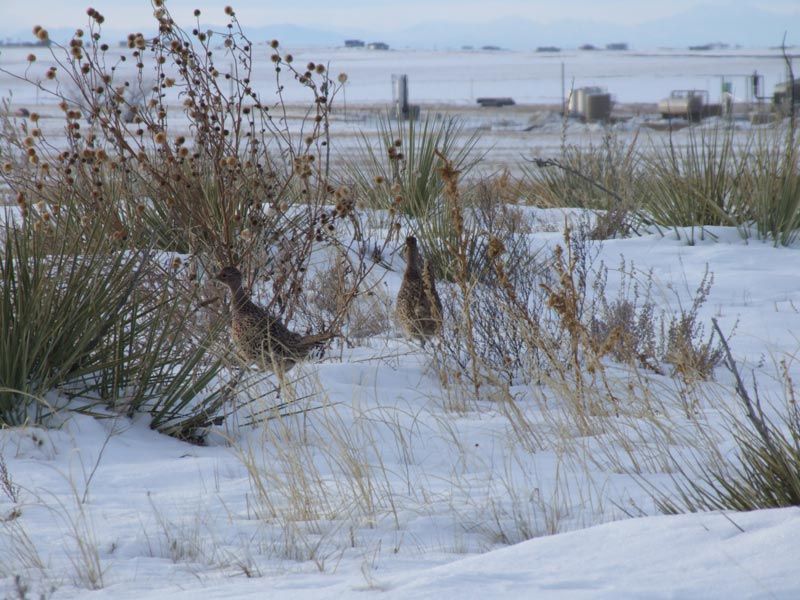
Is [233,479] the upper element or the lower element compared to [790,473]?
Result: lower

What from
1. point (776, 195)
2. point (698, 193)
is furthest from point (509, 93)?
point (776, 195)

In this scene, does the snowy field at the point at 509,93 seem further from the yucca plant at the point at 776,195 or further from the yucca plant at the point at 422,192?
the yucca plant at the point at 776,195

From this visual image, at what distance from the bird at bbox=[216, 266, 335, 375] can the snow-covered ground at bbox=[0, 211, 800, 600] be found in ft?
0.96

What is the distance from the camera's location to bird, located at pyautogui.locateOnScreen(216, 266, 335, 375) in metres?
4.25

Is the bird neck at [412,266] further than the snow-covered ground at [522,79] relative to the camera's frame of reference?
No

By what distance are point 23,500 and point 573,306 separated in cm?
207

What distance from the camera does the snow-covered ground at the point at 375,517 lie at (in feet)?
6.78

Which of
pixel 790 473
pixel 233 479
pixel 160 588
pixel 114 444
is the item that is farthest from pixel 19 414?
pixel 790 473

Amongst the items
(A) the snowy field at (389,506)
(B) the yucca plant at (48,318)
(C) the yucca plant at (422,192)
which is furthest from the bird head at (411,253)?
(B) the yucca plant at (48,318)

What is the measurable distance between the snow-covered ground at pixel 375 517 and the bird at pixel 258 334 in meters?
0.29

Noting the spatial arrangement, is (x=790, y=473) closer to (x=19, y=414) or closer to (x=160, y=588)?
(x=160, y=588)

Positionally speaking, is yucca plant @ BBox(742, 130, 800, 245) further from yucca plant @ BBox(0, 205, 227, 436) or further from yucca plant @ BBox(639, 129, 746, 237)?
yucca plant @ BBox(0, 205, 227, 436)

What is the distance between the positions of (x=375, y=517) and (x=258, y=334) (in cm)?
171

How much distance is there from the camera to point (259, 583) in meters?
2.19
